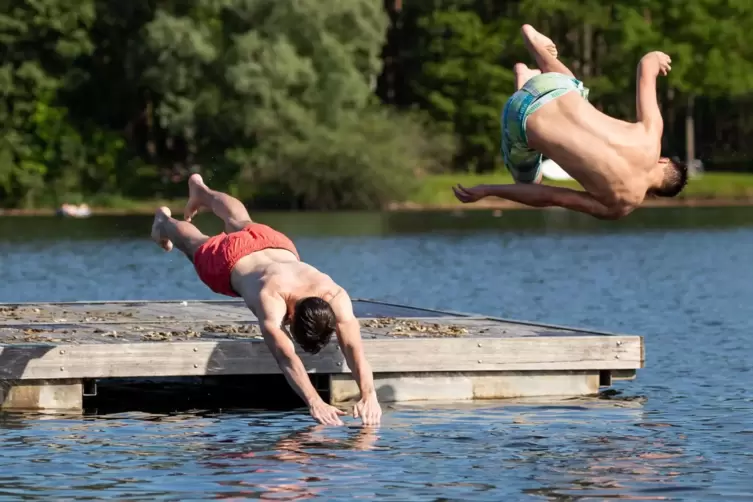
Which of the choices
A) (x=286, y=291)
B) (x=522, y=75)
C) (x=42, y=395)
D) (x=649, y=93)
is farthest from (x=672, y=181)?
(x=42, y=395)

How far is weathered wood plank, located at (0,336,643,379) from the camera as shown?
17.9m

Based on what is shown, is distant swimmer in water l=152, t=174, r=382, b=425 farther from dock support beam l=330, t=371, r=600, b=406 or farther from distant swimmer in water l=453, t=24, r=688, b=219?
dock support beam l=330, t=371, r=600, b=406

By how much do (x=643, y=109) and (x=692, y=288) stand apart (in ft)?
84.9

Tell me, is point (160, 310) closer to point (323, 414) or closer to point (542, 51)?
point (323, 414)

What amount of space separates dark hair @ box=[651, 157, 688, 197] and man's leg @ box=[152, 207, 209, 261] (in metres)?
4.68

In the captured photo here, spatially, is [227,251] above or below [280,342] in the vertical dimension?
above

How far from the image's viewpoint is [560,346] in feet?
62.7

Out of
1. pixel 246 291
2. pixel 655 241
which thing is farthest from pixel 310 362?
pixel 655 241

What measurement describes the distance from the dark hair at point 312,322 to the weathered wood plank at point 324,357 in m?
2.76

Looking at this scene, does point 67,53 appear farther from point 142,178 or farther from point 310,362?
point 310,362

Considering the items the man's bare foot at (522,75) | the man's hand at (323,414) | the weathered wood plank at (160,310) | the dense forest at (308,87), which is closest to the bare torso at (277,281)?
the man's hand at (323,414)

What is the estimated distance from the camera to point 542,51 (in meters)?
14.8

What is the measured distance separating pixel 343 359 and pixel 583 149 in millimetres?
5617

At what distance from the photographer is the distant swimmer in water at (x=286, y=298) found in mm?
15328
